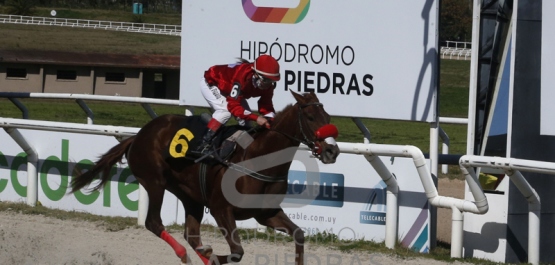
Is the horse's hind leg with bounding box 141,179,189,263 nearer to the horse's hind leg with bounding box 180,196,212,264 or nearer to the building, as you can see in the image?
the horse's hind leg with bounding box 180,196,212,264

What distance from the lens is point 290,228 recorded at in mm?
5457

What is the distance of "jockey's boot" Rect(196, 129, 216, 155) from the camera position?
18.8 feet

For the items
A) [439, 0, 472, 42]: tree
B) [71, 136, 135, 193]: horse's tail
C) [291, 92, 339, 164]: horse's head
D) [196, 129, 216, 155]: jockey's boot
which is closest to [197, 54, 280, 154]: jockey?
[196, 129, 216, 155]: jockey's boot

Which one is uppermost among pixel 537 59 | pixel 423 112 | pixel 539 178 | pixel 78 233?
pixel 537 59

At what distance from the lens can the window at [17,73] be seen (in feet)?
95.0

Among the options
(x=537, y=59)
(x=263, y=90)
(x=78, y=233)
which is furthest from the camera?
(x=78, y=233)

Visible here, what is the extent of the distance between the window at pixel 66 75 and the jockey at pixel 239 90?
24.3m

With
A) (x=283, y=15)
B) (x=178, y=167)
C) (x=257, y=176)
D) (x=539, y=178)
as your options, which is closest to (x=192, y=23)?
(x=283, y=15)

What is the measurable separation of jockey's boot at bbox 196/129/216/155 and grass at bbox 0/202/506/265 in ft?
4.86

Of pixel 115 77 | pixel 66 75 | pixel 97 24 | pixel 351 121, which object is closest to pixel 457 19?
pixel 115 77

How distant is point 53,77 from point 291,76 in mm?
23563

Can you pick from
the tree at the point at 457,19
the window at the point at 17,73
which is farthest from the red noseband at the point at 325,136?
the tree at the point at 457,19

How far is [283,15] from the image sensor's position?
706 centimetres

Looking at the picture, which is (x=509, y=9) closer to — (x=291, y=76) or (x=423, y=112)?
(x=423, y=112)
